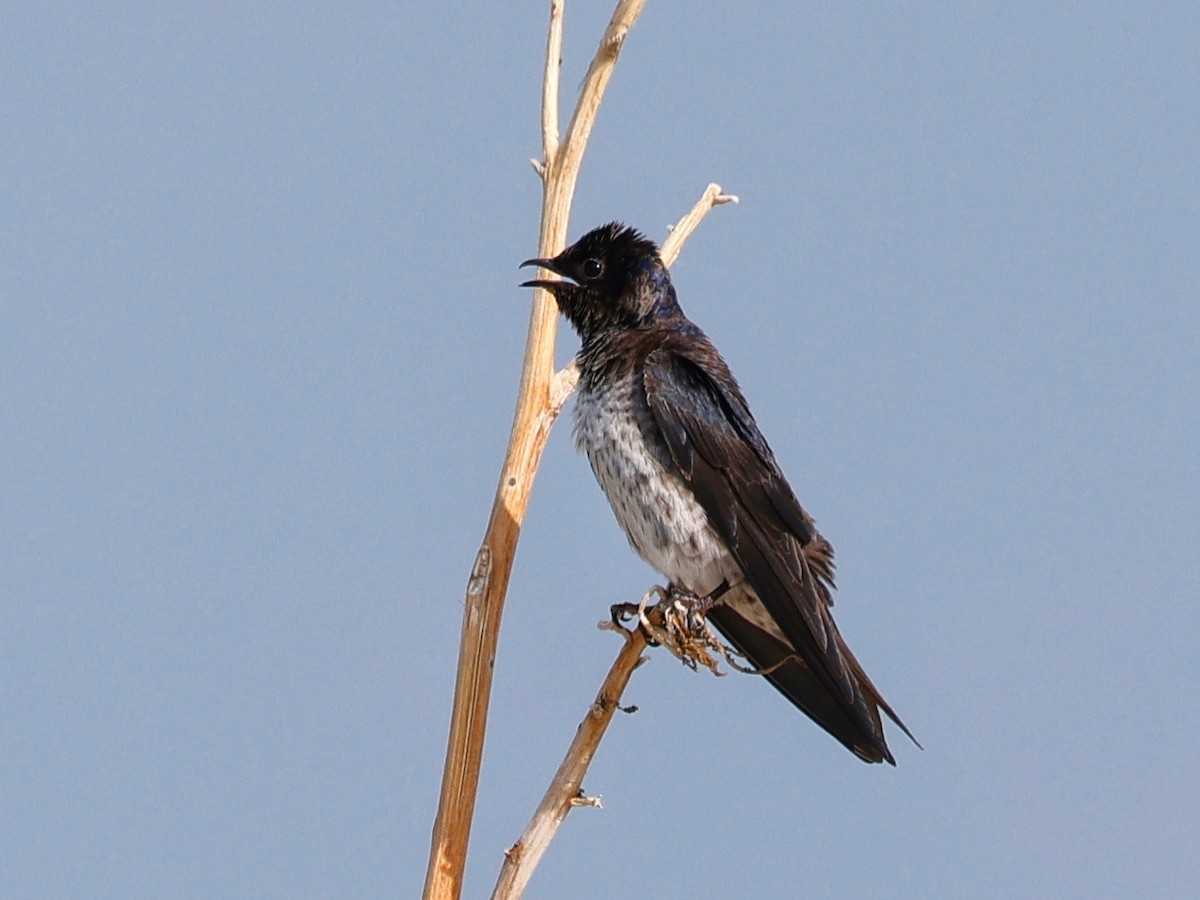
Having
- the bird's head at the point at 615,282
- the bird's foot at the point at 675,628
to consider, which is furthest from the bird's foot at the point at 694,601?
the bird's head at the point at 615,282

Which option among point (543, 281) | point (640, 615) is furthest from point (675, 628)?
point (543, 281)

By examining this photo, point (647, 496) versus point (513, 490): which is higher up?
point (647, 496)

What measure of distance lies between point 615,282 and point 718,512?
47.6 inches

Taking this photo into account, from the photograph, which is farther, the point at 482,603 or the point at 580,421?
the point at 580,421

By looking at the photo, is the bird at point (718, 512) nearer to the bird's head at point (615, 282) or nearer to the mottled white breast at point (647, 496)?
the mottled white breast at point (647, 496)

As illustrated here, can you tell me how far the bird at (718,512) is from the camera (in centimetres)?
537

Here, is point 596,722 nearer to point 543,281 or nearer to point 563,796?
point 563,796

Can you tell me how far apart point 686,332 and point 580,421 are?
0.70m

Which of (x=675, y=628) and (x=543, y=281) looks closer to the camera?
(x=675, y=628)

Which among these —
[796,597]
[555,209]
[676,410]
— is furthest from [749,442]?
[555,209]

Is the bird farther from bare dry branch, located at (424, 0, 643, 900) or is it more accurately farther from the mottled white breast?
bare dry branch, located at (424, 0, 643, 900)

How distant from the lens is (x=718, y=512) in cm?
556

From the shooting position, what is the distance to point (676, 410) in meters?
5.70

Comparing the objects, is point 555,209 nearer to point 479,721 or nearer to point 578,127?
point 578,127
